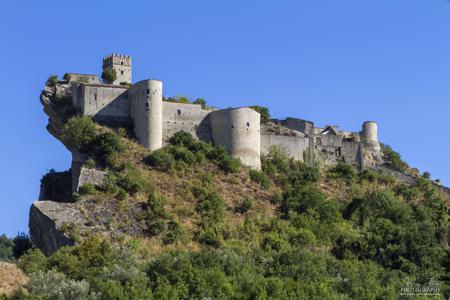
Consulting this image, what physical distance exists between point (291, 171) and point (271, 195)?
3173 mm

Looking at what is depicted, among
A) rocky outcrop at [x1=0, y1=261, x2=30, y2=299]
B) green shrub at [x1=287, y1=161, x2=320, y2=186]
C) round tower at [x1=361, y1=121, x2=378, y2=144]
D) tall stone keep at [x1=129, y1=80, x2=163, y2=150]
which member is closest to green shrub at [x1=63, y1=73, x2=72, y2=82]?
tall stone keep at [x1=129, y1=80, x2=163, y2=150]

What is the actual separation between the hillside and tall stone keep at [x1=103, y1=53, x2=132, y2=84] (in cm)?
351

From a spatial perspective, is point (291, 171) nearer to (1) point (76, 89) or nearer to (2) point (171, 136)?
(2) point (171, 136)

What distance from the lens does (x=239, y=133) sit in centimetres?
6231

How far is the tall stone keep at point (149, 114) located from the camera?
60406mm

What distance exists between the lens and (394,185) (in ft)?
218

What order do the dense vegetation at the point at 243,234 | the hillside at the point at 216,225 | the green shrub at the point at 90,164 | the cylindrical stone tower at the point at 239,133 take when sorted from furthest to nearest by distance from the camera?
1. the cylindrical stone tower at the point at 239,133
2. the green shrub at the point at 90,164
3. the hillside at the point at 216,225
4. the dense vegetation at the point at 243,234

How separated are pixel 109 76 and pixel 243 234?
44.3 ft

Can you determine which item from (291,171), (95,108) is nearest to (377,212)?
(291,171)

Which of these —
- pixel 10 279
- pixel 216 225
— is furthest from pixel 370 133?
pixel 10 279

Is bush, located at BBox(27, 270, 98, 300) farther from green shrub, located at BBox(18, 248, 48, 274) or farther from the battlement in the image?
the battlement

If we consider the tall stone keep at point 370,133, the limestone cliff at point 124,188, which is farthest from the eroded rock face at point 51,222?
the tall stone keep at point 370,133

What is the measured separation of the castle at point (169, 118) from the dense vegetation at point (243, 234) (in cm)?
72

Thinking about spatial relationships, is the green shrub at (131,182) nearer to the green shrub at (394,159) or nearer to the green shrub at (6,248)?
the green shrub at (394,159)
